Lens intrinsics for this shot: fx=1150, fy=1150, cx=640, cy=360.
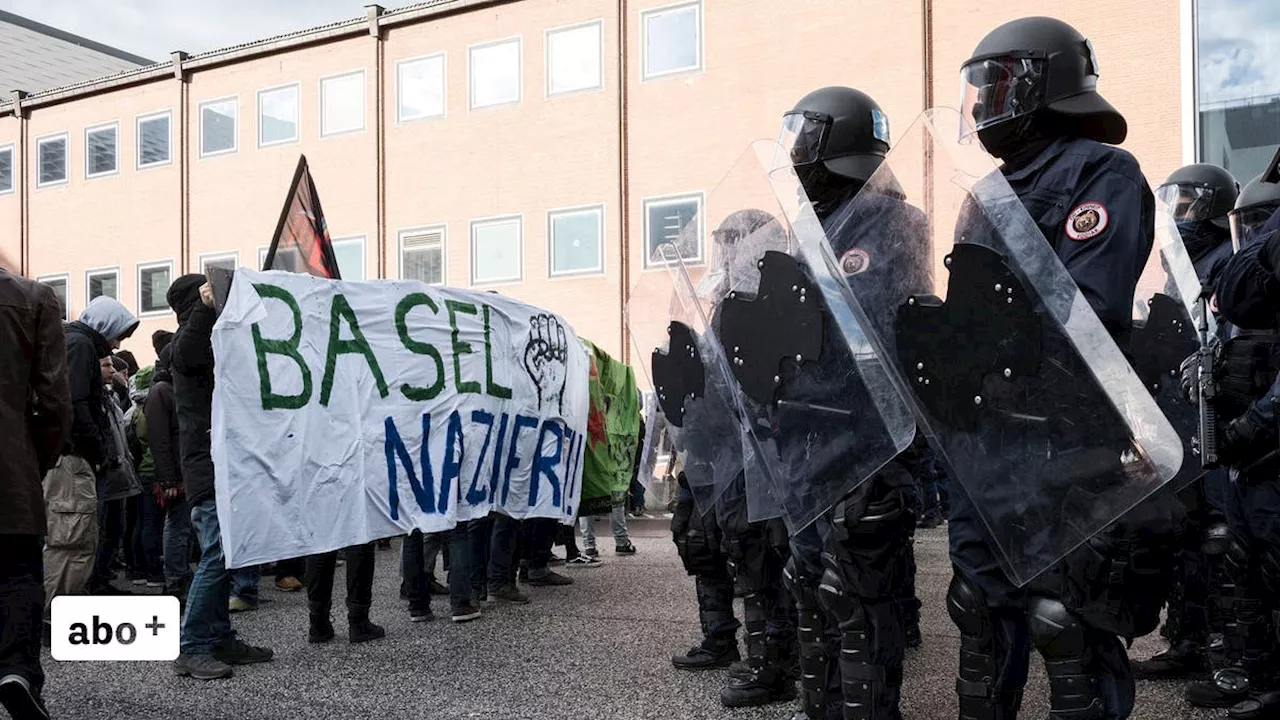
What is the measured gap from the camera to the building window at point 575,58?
20.4 m

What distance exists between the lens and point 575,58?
20609 mm

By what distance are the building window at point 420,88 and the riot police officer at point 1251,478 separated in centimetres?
1861

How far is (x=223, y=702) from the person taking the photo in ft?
16.1

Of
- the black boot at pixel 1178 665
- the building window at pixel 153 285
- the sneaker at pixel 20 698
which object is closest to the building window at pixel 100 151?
the building window at pixel 153 285

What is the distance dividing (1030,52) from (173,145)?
961 inches

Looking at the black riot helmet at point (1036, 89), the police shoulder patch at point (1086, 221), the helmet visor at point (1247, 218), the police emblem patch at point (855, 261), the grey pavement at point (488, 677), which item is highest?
the black riot helmet at point (1036, 89)

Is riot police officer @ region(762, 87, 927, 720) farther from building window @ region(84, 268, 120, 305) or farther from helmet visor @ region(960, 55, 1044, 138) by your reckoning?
building window @ region(84, 268, 120, 305)

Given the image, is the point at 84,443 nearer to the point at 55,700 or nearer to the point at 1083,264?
the point at 55,700

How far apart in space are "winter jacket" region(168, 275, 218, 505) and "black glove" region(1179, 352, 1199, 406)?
4351 millimetres

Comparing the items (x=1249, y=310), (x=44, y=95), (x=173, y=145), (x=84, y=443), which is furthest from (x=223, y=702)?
(x=44, y=95)

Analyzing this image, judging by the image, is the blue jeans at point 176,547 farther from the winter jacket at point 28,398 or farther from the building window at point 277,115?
the building window at point 277,115

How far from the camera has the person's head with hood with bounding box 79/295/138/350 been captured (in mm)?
6355

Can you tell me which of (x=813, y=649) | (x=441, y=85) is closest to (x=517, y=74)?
(x=441, y=85)

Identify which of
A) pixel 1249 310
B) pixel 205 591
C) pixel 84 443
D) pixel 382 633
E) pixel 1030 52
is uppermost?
pixel 1030 52
